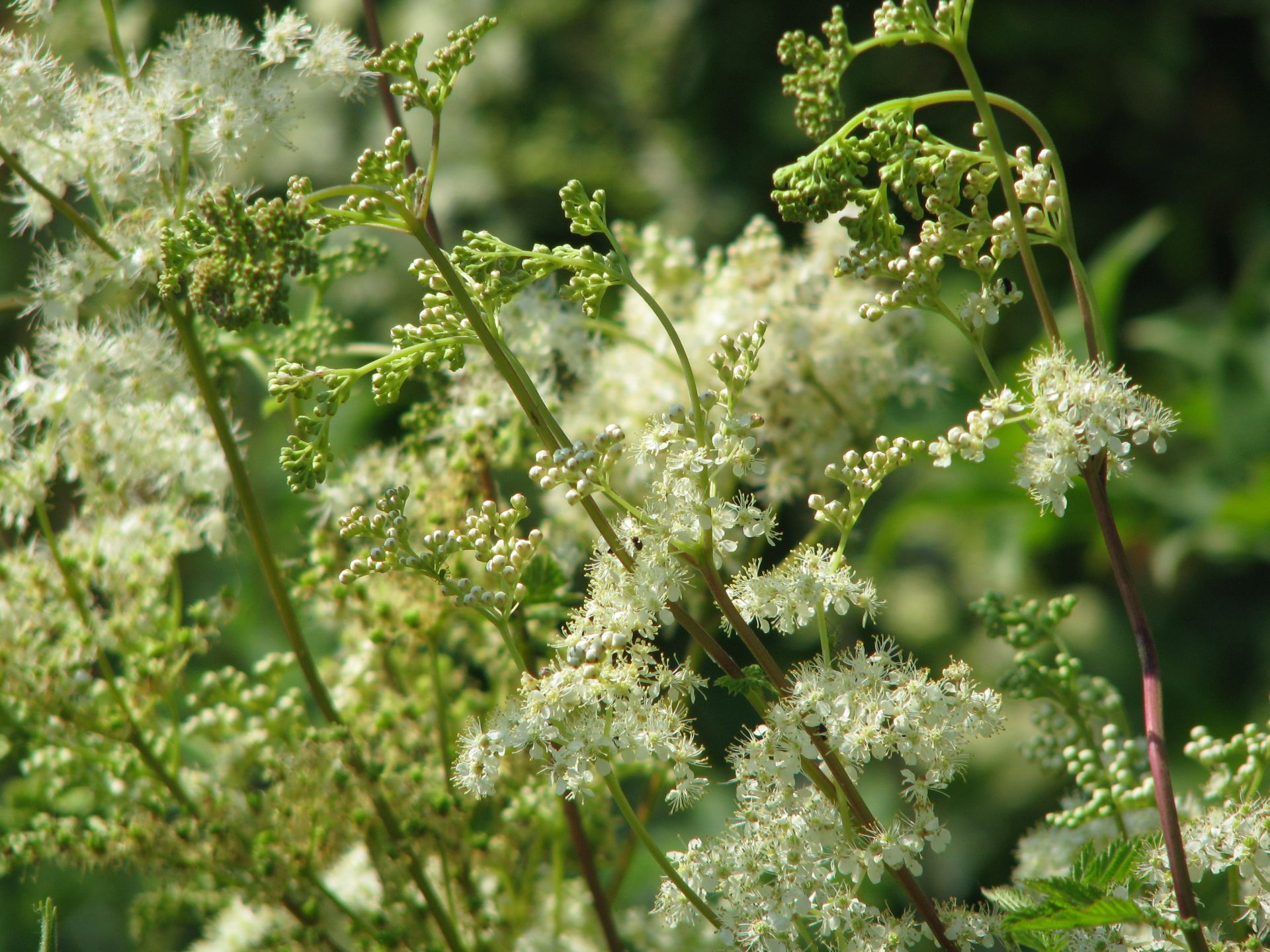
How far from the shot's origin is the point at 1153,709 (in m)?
0.57

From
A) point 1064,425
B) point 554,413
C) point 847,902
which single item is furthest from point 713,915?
point 554,413

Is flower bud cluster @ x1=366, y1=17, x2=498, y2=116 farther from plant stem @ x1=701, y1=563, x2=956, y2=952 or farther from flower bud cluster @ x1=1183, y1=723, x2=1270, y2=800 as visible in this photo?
flower bud cluster @ x1=1183, y1=723, x2=1270, y2=800

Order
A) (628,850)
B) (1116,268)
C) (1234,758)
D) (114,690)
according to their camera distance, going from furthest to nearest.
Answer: (1116,268) → (628,850) → (114,690) → (1234,758)

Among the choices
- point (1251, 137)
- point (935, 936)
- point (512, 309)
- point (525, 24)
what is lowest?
point (935, 936)

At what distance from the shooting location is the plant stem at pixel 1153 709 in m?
0.53

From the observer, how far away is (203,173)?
2.45 feet

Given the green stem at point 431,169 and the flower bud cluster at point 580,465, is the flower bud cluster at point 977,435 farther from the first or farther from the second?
the green stem at point 431,169

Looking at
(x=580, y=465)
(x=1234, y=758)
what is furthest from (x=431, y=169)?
(x=1234, y=758)

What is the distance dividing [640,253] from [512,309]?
Result: 26 centimetres

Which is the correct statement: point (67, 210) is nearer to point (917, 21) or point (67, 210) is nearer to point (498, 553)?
point (498, 553)

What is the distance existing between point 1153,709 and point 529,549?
31 centimetres

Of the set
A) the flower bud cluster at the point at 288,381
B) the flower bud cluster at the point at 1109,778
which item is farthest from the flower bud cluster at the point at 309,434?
the flower bud cluster at the point at 1109,778

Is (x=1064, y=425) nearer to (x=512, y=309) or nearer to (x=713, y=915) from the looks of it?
(x=713, y=915)

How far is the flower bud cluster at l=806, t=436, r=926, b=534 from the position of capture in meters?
0.56
